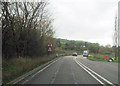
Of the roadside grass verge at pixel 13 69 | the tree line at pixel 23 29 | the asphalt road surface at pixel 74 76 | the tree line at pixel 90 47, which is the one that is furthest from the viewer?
the tree line at pixel 90 47

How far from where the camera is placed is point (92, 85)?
8.08 m

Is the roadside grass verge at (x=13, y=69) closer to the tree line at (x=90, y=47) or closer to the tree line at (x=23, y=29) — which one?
the tree line at (x=23, y=29)

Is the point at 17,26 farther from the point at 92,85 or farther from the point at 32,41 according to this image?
the point at 92,85

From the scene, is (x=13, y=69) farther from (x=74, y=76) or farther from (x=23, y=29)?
(x=23, y=29)

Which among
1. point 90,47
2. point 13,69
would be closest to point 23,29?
point 13,69

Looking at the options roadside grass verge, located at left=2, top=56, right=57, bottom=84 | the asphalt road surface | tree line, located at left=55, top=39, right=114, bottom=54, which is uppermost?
tree line, located at left=55, top=39, right=114, bottom=54

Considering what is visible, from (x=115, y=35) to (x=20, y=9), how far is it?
81.5 ft

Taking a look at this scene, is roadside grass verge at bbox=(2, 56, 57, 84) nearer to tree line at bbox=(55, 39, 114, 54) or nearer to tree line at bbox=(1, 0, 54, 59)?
tree line at bbox=(1, 0, 54, 59)

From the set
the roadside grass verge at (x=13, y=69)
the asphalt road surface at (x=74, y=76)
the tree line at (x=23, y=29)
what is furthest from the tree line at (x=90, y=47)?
the asphalt road surface at (x=74, y=76)

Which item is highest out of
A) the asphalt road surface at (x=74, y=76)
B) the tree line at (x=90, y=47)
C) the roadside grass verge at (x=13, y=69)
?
the tree line at (x=90, y=47)

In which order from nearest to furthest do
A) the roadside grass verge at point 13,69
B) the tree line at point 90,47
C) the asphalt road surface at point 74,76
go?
the asphalt road surface at point 74,76
the roadside grass verge at point 13,69
the tree line at point 90,47

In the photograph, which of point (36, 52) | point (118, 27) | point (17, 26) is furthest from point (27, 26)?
point (118, 27)

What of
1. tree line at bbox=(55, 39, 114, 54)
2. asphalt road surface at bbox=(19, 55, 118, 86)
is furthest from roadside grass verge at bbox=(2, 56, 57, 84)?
tree line at bbox=(55, 39, 114, 54)

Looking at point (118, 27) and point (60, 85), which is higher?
point (118, 27)
